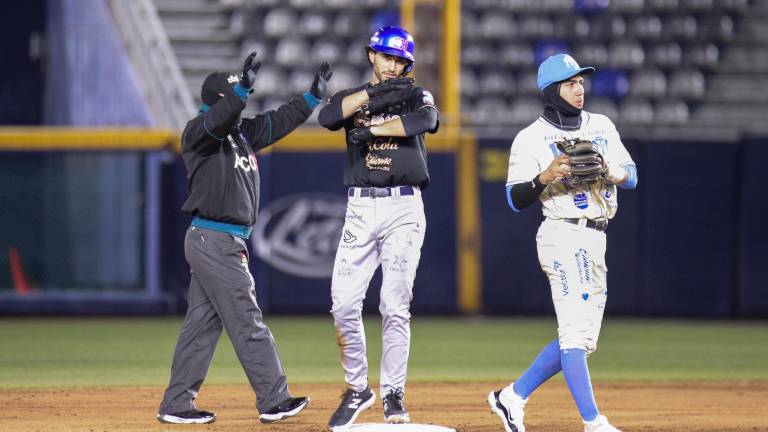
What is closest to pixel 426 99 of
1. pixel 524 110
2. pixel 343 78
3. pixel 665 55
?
pixel 343 78

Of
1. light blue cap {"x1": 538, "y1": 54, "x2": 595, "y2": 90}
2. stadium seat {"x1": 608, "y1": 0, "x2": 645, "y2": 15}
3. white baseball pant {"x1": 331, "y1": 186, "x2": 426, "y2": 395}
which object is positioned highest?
stadium seat {"x1": 608, "y1": 0, "x2": 645, "y2": 15}

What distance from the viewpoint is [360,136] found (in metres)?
5.48

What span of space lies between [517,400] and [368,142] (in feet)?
4.49

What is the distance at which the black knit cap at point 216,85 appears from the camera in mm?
5766

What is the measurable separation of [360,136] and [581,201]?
105 cm

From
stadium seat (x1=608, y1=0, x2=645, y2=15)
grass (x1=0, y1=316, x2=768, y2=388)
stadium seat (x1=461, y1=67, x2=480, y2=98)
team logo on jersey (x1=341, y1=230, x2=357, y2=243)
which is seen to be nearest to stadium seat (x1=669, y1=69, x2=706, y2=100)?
stadium seat (x1=608, y1=0, x2=645, y2=15)

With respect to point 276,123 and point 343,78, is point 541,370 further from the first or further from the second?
point 343,78

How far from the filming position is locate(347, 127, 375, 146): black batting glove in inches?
215

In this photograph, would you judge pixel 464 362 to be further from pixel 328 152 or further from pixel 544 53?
pixel 544 53

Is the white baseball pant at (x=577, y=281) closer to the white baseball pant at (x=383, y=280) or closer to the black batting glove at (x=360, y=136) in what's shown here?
the white baseball pant at (x=383, y=280)

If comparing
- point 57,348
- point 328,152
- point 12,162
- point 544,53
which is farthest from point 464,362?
point 544,53

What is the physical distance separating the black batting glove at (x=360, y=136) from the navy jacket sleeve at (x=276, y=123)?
0.46m

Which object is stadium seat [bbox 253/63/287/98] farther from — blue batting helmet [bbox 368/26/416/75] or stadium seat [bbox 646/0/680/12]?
blue batting helmet [bbox 368/26/416/75]

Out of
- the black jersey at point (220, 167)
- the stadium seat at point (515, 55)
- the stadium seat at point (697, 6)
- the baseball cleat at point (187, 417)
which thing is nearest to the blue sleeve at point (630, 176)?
the black jersey at point (220, 167)
